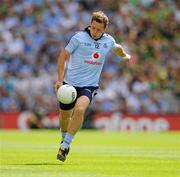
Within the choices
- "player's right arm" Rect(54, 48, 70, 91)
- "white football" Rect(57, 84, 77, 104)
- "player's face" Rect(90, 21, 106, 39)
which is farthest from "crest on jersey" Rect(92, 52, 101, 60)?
"white football" Rect(57, 84, 77, 104)

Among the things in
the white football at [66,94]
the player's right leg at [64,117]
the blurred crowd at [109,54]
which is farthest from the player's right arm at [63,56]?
the blurred crowd at [109,54]

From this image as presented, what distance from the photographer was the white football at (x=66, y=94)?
482 inches

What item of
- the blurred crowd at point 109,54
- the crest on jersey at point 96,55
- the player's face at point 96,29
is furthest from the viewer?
the blurred crowd at point 109,54

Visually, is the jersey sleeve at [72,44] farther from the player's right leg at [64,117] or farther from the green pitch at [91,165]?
the green pitch at [91,165]

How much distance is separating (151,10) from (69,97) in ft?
62.2

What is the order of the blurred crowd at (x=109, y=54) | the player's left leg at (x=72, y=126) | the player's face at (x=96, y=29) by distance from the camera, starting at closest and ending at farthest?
the player's left leg at (x=72, y=126) < the player's face at (x=96, y=29) < the blurred crowd at (x=109, y=54)

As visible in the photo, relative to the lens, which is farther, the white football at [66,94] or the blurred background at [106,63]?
the blurred background at [106,63]

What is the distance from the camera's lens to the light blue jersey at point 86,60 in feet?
41.3

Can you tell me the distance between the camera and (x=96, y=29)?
1231 cm

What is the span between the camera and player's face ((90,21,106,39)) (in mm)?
12211

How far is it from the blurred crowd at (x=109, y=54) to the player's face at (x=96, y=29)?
15.0 m

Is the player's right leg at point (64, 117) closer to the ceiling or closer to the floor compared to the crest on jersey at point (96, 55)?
closer to the floor

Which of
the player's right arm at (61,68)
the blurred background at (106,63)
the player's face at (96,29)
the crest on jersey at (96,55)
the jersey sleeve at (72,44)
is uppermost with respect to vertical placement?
the player's face at (96,29)

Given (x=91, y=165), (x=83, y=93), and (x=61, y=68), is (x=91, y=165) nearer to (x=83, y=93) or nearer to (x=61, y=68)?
(x=83, y=93)
